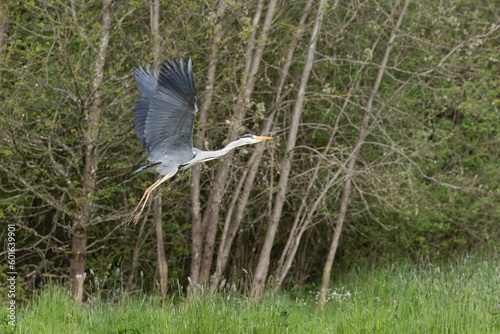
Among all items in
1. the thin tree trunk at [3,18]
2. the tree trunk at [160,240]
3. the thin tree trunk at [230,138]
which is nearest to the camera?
the thin tree trunk at [3,18]

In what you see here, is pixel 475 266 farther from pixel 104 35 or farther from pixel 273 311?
pixel 104 35

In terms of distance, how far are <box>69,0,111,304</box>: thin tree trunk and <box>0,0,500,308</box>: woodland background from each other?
0.06 ft

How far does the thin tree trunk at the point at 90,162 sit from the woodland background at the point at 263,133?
2 centimetres

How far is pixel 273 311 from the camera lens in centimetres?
542

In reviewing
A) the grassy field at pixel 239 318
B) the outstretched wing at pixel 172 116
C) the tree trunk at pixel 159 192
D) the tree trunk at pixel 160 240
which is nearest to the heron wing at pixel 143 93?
the outstretched wing at pixel 172 116

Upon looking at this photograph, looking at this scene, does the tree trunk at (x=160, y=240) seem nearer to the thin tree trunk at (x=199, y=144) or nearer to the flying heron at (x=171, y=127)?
the thin tree trunk at (x=199, y=144)

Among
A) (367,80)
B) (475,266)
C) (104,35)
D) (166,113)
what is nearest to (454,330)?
(166,113)

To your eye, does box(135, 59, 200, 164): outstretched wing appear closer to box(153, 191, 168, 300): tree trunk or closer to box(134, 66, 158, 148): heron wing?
box(134, 66, 158, 148): heron wing

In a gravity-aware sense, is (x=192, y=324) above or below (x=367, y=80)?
below

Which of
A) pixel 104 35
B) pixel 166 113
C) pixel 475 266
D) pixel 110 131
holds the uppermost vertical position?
pixel 104 35

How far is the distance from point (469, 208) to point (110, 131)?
6646 millimetres

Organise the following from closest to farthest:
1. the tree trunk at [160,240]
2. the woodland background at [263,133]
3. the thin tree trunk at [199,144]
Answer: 1. the woodland background at [263,133]
2. the thin tree trunk at [199,144]
3. the tree trunk at [160,240]

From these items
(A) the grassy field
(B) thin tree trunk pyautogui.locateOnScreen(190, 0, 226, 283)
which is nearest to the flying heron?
(A) the grassy field

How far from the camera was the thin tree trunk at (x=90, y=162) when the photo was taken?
8.16 metres
